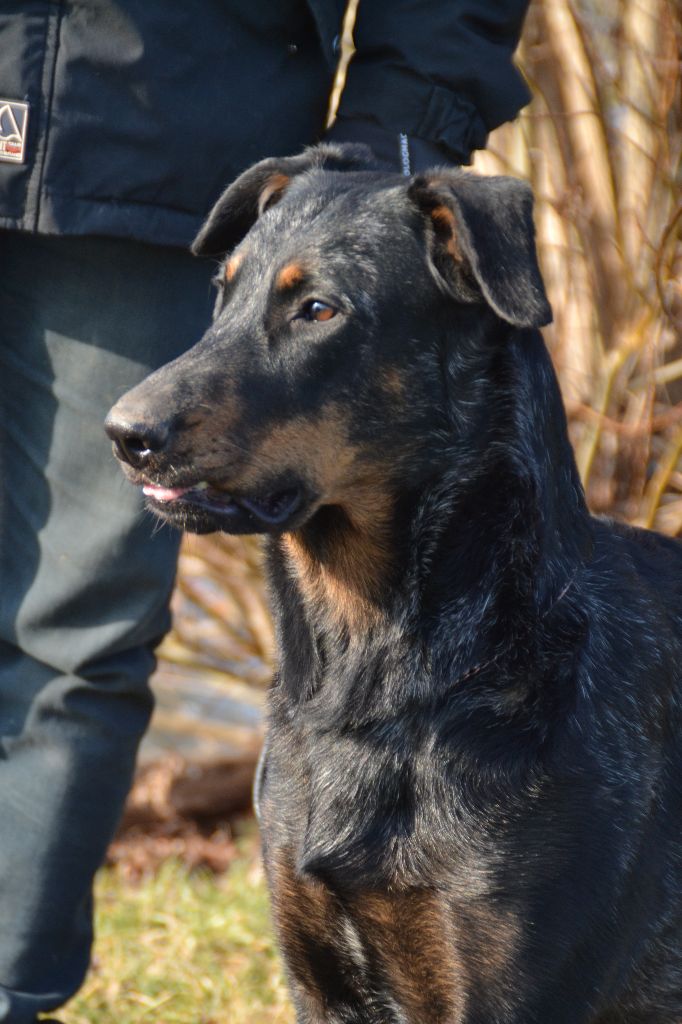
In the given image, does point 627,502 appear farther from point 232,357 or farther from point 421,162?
point 232,357

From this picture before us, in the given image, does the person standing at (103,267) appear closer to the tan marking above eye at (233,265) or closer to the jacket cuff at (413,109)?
the jacket cuff at (413,109)

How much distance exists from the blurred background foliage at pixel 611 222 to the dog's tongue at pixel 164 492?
1.74 metres

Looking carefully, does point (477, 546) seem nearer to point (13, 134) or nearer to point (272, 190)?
point (272, 190)

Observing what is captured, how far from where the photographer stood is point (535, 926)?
2.49 m

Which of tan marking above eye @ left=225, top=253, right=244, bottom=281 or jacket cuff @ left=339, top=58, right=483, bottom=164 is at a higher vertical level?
jacket cuff @ left=339, top=58, right=483, bottom=164

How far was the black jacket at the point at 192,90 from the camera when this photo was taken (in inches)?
113

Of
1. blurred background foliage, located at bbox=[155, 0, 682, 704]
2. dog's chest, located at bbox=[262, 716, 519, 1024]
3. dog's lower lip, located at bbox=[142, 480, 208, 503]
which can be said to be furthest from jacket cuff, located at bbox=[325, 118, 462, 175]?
dog's chest, located at bbox=[262, 716, 519, 1024]

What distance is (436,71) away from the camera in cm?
298

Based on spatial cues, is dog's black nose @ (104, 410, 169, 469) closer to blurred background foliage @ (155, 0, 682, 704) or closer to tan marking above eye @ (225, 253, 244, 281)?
tan marking above eye @ (225, 253, 244, 281)

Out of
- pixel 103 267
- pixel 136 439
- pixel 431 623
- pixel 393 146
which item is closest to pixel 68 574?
pixel 103 267

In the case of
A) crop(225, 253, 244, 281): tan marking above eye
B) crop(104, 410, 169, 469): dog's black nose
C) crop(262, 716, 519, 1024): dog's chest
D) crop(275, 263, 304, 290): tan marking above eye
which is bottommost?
crop(262, 716, 519, 1024): dog's chest

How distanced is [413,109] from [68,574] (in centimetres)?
132

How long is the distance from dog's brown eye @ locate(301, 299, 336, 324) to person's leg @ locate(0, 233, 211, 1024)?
0.55 m

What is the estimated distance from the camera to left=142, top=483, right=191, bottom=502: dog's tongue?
2.51 meters
